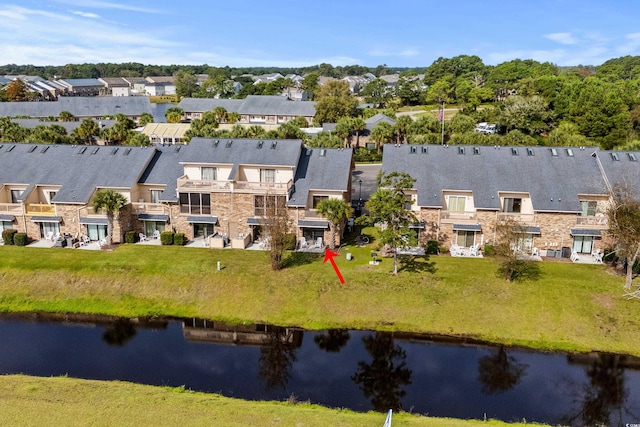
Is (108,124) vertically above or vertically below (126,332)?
above

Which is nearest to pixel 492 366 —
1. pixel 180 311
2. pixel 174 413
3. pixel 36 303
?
pixel 174 413

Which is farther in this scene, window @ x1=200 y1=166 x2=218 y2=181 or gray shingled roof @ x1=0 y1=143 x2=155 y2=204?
window @ x1=200 y1=166 x2=218 y2=181

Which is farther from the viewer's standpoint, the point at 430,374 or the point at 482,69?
the point at 482,69

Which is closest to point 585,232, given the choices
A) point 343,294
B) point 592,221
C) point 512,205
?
point 592,221

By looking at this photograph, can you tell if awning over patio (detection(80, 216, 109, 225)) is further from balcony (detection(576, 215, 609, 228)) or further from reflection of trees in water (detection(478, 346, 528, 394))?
balcony (detection(576, 215, 609, 228))

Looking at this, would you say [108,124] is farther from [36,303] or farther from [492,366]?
[492,366]

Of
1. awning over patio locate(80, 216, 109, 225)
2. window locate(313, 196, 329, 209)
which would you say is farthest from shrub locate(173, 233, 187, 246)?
window locate(313, 196, 329, 209)

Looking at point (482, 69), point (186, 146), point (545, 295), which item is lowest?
point (545, 295)
